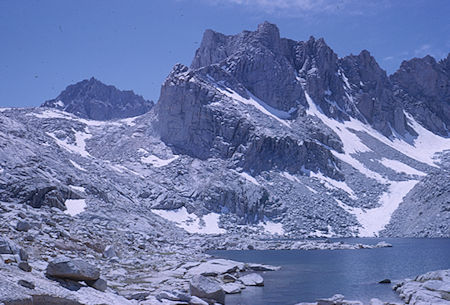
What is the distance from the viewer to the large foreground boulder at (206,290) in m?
24.5

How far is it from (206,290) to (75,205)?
43.5m

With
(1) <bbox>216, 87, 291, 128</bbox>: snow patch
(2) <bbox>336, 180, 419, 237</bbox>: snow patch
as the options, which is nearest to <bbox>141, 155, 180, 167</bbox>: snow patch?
(1) <bbox>216, 87, 291, 128</bbox>: snow patch

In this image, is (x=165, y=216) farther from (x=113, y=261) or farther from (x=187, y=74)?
(x=187, y=74)

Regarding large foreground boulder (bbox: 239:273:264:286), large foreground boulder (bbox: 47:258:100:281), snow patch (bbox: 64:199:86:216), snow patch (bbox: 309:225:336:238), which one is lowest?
large foreground boulder (bbox: 47:258:100:281)

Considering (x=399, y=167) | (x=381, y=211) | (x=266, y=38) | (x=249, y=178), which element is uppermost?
(x=266, y=38)

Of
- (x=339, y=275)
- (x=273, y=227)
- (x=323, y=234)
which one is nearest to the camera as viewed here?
(x=339, y=275)

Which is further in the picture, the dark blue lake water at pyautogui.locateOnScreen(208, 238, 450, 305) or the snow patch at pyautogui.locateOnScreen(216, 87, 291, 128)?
the snow patch at pyautogui.locateOnScreen(216, 87, 291, 128)

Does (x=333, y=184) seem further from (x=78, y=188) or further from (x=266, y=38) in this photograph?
(x=266, y=38)

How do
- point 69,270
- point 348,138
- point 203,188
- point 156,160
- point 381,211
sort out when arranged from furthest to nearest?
point 348,138 < point 156,160 < point 381,211 < point 203,188 < point 69,270

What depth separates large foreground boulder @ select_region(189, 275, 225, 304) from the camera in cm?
2446

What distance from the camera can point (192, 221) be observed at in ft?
321

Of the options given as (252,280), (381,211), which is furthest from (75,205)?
(381,211)

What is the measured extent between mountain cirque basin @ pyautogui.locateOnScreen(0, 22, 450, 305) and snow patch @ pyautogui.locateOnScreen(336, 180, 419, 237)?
2.10ft

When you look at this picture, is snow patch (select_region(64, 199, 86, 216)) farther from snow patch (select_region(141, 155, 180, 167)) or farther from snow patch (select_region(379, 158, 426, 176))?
snow patch (select_region(379, 158, 426, 176))
